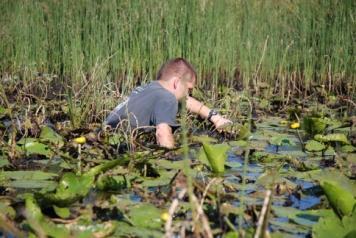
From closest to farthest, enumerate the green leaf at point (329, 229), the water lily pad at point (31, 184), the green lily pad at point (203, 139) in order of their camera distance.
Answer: the green leaf at point (329, 229), the water lily pad at point (31, 184), the green lily pad at point (203, 139)

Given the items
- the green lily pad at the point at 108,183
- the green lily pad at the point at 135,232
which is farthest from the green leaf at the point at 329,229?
the green lily pad at the point at 108,183

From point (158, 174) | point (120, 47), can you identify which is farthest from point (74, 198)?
point (120, 47)

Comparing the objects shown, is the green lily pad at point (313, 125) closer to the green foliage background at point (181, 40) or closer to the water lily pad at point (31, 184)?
the green foliage background at point (181, 40)

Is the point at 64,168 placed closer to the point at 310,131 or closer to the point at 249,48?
the point at 310,131

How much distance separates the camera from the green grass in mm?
6289

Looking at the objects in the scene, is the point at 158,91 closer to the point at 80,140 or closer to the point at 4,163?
the point at 80,140

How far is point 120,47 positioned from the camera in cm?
617

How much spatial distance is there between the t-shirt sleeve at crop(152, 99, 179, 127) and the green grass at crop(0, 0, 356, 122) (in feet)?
5.80

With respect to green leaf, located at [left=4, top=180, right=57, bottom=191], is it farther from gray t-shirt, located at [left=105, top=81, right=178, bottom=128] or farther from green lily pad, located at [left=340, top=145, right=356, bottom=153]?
green lily pad, located at [left=340, top=145, right=356, bottom=153]

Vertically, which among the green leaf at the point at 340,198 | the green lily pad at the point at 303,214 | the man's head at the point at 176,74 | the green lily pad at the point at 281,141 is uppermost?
the man's head at the point at 176,74

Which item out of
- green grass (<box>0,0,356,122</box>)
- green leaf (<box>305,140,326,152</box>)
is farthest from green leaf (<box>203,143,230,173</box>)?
green grass (<box>0,0,356,122</box>)

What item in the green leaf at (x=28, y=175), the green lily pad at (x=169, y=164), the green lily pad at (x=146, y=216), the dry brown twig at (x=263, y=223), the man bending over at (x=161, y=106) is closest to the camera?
the dry brown twig at (x=263, y=223)

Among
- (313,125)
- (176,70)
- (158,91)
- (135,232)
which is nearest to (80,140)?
(158,91)

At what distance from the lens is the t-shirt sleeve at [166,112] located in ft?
13.8
